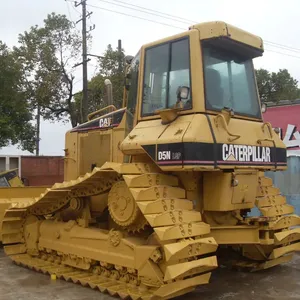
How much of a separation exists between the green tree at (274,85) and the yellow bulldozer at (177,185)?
30940mm

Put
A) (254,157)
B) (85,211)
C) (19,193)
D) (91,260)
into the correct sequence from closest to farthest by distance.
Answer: (254,157), (91,260), (85,211), (19,193)

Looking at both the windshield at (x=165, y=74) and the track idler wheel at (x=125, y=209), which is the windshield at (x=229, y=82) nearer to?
the windshield at (x=165, y=74)

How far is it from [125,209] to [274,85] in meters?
34.1

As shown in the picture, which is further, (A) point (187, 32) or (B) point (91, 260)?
(B) point (91, 260)

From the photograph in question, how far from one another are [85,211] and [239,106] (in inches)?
105

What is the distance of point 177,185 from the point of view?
552 centimetres

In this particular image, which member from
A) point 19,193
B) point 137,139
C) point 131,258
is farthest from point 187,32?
point 19,193

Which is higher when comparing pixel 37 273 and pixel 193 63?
pixel 193 63

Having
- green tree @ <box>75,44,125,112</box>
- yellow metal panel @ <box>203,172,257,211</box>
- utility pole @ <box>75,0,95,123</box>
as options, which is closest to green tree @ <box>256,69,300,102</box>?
green tree @ <box>75,44,125,112</box>

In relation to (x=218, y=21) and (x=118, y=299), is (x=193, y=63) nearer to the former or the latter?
(x=218, y=21)

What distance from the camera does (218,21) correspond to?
5.63 m

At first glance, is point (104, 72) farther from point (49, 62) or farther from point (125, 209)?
point (125, 209)

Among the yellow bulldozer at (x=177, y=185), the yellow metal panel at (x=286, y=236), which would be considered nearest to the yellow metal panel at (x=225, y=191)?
the yellow bulldozer at (x=177, y=185)

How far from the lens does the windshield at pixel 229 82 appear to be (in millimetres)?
5629
